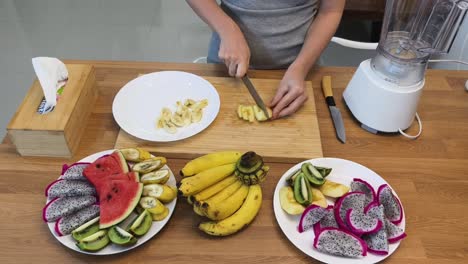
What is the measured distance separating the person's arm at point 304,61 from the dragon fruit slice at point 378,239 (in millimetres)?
407

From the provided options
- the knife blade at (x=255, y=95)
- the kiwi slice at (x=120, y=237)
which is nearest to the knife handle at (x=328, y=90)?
the knife blade at (x=255, y=95)

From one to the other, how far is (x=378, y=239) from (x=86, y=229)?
0.60m

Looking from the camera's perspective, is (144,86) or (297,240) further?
(144,86)

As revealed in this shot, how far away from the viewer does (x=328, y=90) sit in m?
1.25

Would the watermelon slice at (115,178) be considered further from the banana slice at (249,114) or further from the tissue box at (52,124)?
the banana slice at (249,114)

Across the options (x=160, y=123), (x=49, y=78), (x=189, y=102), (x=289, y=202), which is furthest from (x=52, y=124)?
(x=289, y=202)

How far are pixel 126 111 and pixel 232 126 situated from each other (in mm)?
312

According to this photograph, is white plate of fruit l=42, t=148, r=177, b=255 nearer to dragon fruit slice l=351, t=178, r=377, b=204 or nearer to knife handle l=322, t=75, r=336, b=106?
dragon fruit slice l=351, t=178, r=377, b=204

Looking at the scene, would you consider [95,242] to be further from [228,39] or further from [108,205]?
[228,39]

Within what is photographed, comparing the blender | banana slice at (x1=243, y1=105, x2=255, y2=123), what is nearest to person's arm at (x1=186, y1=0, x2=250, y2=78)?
banana slice at (x1=243, y1=105, x2=255, y2=123)

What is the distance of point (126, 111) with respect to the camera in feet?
3.77

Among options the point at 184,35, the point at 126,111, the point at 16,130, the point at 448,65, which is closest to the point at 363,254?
the point at 126,111

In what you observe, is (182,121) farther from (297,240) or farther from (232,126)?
(297,240)

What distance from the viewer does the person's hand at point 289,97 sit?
115 centimetres
